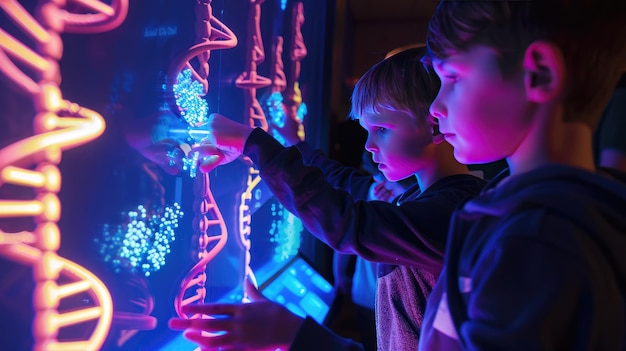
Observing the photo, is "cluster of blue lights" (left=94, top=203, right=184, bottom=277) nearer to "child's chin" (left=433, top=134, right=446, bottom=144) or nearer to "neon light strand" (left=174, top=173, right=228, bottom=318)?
"neon light strand" (left=174, top=173, right=228, bottom=318)

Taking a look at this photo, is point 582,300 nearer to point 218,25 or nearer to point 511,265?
point 511,265

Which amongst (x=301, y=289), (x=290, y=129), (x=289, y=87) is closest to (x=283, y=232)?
(x=301, y=289)

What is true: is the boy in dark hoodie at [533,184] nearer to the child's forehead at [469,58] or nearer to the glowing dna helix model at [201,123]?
the child's forehead at [469,58]

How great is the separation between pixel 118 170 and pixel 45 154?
0.39 ft

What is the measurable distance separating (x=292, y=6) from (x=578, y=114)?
36.1 inches

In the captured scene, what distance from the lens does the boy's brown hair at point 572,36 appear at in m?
0.37

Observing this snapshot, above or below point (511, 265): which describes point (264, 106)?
above

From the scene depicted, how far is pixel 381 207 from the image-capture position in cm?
65

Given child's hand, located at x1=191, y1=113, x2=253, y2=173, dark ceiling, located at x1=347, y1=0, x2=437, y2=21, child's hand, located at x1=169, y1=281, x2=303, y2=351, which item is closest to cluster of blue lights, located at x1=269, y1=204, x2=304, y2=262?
child's hand, located at x1=191, y1=113, x2=253, y2=173

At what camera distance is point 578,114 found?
0.38 meters

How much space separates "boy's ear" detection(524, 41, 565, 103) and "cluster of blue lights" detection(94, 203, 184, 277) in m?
0.42

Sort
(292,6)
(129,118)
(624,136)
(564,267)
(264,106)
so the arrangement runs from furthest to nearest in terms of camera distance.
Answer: (292,6) → (264,106) → (624,136) → (129,118) → (564,267)

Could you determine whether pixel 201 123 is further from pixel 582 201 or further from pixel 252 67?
pixel 582 201

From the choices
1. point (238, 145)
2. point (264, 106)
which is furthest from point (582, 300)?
point (264, 106)
